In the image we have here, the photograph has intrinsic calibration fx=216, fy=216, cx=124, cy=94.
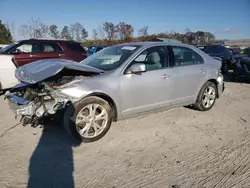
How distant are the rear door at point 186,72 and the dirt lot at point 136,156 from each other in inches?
22.4

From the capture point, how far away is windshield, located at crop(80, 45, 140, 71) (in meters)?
3.95

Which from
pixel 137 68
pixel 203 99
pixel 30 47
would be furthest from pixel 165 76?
pixel 30 47

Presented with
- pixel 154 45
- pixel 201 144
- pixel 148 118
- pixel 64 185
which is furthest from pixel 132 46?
pixel 64 185

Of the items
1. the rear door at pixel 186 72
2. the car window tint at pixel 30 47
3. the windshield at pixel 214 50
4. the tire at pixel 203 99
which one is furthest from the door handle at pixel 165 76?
the windshield at pixel 214 50

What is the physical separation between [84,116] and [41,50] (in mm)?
5014

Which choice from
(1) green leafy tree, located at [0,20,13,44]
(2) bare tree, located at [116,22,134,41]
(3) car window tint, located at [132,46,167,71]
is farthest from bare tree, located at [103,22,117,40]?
(3) car window tint, located at [132,46,167,71]

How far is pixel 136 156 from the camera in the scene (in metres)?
3.15

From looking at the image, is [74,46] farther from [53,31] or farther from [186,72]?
[53,31]

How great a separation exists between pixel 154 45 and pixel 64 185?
3.00m

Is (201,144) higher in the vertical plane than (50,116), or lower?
lower

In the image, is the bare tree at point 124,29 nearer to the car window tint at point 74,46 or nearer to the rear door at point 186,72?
the car window tint at point 74,46

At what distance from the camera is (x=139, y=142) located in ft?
11.8

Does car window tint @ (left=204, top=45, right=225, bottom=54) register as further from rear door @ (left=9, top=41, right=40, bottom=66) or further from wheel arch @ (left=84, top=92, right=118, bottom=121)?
wheel arch @ (left=84, top=92, right=118, bottom=121)

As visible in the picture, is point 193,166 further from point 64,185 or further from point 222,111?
point 222,111
